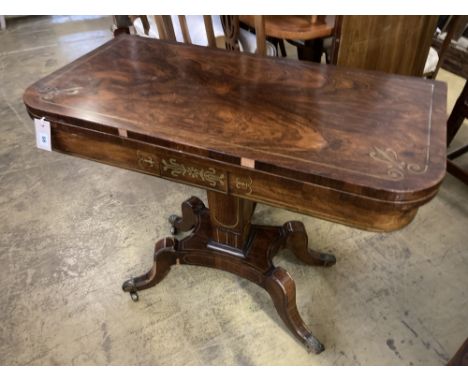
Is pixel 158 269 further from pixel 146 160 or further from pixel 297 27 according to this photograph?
pixel 297 27

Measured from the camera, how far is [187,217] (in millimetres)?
1465

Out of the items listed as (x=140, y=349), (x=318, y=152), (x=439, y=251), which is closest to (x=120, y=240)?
(x=140, y=349)

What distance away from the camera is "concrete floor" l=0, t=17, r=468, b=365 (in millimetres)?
1217

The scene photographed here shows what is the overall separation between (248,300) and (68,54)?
2.89 m

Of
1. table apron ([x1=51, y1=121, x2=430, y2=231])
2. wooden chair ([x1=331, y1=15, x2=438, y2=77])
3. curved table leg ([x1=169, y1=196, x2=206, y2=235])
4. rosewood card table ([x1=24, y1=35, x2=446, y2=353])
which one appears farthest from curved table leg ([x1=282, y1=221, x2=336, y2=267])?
wooden chair ([x1=331, y1=15, x2=438, y2=77])

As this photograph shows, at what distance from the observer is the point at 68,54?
126 inches

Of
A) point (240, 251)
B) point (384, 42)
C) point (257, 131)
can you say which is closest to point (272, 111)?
point (257, 131)

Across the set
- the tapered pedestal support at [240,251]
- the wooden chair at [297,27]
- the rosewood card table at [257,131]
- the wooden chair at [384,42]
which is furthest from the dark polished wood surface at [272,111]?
the wooden chair at [297,27]

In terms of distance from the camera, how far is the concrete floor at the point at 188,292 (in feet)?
3.99

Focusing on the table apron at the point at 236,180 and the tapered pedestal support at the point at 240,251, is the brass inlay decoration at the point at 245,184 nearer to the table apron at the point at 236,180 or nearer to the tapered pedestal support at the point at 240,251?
the table apron at the point at 236,180

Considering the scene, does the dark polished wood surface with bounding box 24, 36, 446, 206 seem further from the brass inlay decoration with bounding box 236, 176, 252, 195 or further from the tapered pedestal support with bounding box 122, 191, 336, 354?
the tapered pedestal support with bounding box 122, 191, 336, 354

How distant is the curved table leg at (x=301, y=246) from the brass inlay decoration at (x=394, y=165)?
591 mm

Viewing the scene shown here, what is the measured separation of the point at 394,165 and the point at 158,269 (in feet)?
2.97

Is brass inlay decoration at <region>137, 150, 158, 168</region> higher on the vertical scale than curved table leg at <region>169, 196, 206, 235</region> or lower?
higher
